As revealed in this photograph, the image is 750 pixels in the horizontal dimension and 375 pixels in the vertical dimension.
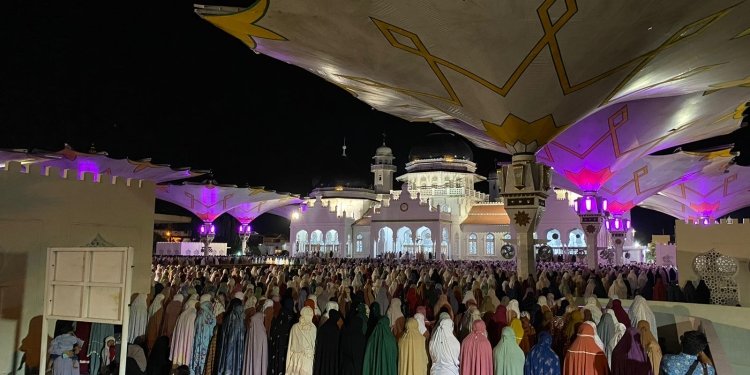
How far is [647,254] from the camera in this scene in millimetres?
39531

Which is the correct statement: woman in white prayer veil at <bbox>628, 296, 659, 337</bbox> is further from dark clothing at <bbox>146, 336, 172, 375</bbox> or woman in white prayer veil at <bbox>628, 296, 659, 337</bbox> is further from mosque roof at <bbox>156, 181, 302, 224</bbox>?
mosque roof at <bbox>156, 181, 302, 224</bbox>

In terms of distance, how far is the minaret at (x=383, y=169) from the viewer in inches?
1962

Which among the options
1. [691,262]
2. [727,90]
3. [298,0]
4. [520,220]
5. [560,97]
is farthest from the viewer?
[727,90]

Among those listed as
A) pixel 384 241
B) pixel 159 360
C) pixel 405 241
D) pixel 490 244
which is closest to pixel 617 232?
pixel 490 244

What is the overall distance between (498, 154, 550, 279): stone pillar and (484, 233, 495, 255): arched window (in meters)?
22.7

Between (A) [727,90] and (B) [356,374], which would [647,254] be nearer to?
(A) [727,90]

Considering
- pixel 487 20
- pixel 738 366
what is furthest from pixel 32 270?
pixel 738 366

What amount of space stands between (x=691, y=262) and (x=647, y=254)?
30673mm

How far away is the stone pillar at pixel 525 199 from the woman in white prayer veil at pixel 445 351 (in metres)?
9.71

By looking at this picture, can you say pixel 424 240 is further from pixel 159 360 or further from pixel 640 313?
pixel 159 360

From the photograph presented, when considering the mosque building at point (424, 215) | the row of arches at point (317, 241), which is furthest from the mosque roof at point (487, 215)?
the row of arches at point (317, 241)

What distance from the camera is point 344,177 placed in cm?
4616

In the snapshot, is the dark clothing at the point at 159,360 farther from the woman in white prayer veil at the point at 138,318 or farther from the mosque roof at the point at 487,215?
the mosque roof at the point at 487,215

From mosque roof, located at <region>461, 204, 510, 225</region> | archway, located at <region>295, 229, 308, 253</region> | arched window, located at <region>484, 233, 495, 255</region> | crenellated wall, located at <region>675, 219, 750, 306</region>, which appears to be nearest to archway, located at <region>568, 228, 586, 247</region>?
mosque roof, located at <region>461, 204, 510, 225</region>
